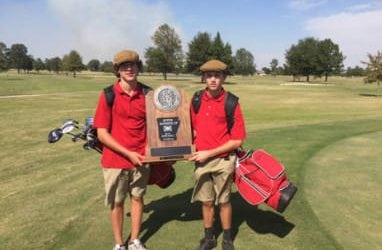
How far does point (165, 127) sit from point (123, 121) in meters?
0.45

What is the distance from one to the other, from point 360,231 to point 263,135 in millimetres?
7394

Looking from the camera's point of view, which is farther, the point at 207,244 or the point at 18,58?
the point at 18,58

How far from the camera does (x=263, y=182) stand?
4.57 metres

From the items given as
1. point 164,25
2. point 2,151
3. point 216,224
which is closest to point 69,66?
point 164,25

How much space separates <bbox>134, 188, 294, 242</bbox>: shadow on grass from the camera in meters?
5.20

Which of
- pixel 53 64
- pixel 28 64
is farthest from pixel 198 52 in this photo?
pixel 28 64

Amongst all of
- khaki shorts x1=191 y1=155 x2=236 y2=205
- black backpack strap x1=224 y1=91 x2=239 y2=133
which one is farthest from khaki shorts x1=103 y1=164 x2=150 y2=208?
black backpack strap x1=224 y1=91 x2=239 y2=133

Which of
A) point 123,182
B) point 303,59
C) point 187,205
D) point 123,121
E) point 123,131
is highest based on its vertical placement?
point 303,59

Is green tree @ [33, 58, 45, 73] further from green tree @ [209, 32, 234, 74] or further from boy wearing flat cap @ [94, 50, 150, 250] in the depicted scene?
boy wearing flat cap @ [94, 50, 150, 250]

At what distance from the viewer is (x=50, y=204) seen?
6418 millimetres

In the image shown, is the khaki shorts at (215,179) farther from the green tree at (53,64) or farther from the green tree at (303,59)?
the green tree at (53,64)

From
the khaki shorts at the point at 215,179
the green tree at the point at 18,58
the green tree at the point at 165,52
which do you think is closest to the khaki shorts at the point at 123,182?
the khaki shorts at the point at 215,179

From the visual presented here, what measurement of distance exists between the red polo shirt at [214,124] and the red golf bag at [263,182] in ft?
1.25

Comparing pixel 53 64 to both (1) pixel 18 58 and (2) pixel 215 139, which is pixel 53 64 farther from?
(2) pixel 215 139
